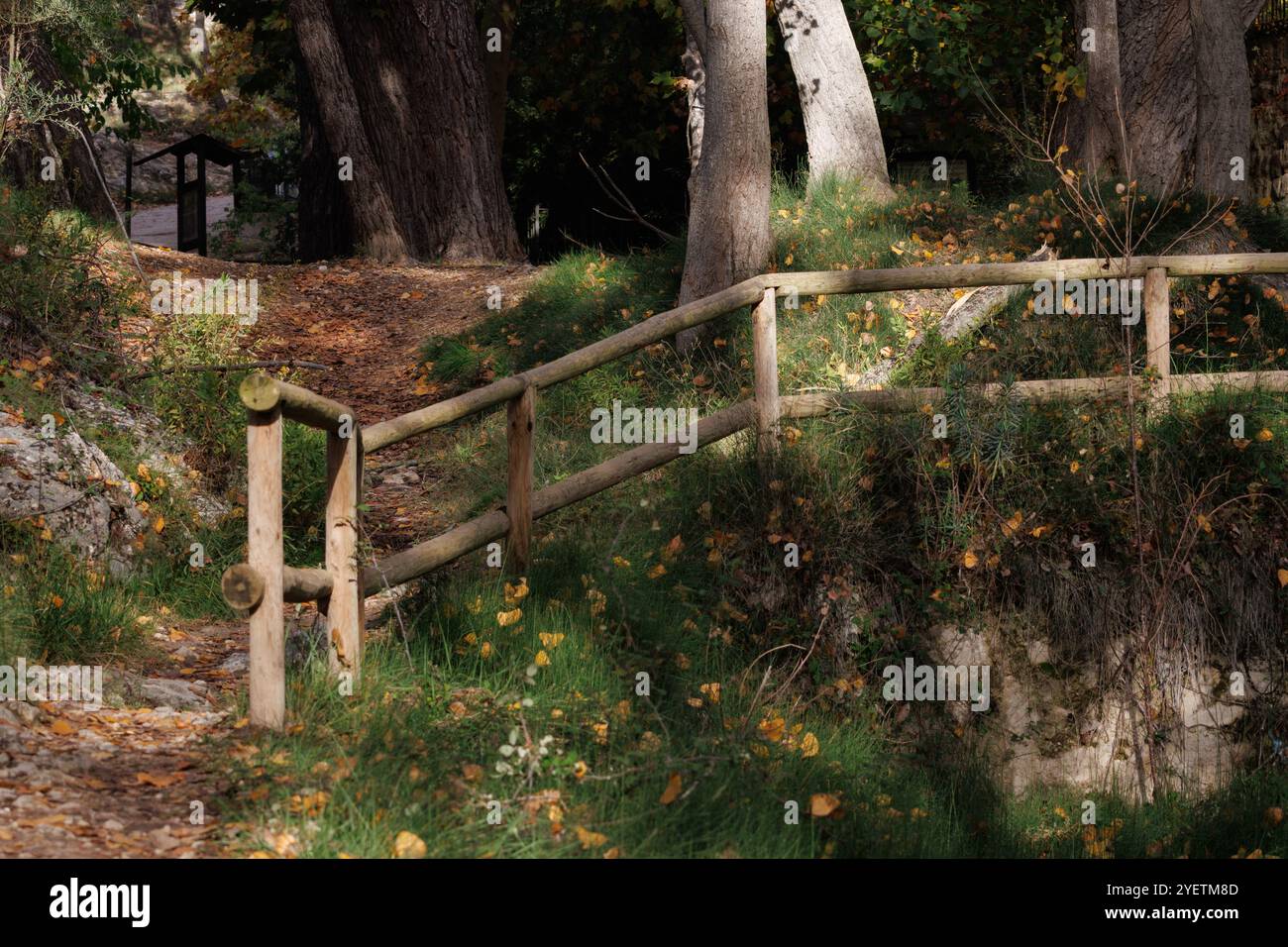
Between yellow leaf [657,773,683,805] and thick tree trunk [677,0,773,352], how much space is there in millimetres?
5353

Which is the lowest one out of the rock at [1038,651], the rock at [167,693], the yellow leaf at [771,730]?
the yellow leaf at [771,730]

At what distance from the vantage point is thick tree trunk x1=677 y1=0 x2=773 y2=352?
9906mm

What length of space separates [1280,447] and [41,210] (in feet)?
26.5

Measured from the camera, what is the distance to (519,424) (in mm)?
6410

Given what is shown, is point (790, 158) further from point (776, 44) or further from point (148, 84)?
point (148, 84)

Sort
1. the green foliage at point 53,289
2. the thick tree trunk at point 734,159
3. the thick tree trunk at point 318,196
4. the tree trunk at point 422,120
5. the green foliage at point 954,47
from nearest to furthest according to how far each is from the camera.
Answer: the green foliage at point 53,289 → the thick tree trunk at point 734,159 → the green foliage at point 954,47 → the tree trunk at point 422,120 → the thick tree trunk at point 318,196

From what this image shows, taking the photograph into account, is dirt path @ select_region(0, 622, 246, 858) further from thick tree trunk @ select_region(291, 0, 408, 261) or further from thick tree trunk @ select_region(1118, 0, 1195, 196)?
thick tree trunk @ select_region(291, 0, 408, 261)

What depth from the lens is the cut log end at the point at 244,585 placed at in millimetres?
4863

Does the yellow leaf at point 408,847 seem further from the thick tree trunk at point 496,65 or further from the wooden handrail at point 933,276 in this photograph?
the thick tree trunk at point 496,65

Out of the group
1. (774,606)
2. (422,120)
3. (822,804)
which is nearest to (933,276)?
(774,606)

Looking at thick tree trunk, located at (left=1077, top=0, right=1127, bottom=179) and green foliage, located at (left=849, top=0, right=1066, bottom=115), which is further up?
green foliage, located at (left=849, top=0, right=1066, bottom=115)

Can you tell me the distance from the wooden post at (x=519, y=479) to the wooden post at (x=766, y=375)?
1.51 metres

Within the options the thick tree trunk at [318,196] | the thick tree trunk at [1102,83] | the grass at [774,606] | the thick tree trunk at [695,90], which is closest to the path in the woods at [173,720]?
the grass at [774,606]

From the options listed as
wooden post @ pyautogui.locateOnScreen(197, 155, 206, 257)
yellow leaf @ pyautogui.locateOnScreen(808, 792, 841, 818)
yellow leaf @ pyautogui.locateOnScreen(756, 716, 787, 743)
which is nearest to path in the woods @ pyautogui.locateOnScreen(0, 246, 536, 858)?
yellow leaf @ pyautogui.locateOnScreen(808, 792, 841, 818)
